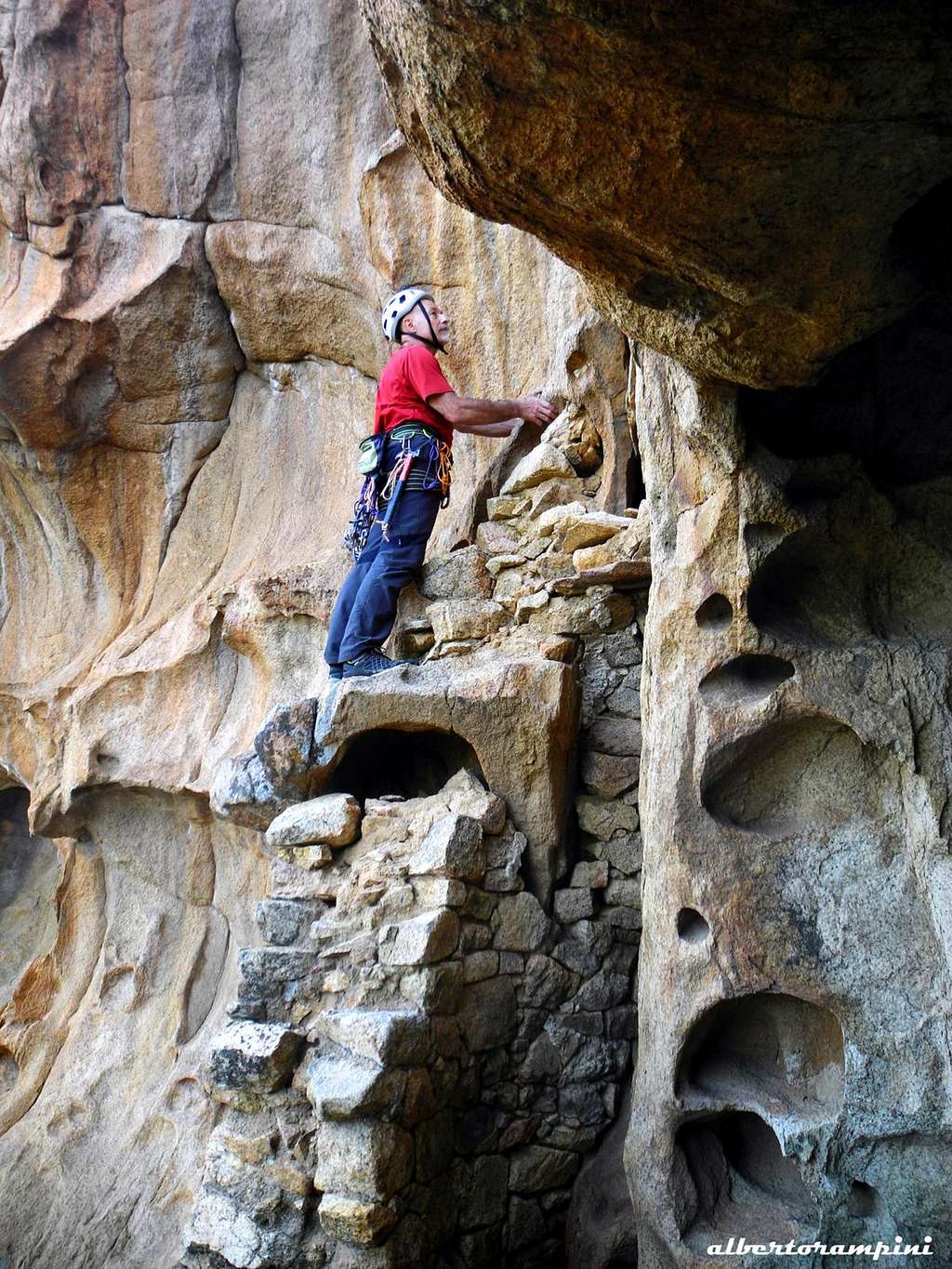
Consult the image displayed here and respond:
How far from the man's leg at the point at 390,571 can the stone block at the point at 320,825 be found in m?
0.71

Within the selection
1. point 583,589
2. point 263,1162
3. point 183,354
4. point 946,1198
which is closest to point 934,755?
point 946,1198

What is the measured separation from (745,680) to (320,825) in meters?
1.54

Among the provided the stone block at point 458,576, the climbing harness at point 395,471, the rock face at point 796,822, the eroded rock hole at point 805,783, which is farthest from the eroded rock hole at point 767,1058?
the climbing harness at point 395,471

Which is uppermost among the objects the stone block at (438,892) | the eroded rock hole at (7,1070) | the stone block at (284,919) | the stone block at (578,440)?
the stone block at (578,440)

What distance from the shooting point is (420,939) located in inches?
139

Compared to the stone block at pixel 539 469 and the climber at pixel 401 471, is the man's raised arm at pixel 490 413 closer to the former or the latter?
the climber at pixel 401 471

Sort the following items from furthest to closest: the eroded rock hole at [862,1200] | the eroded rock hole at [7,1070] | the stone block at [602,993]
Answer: the eroded rock hole at [7,1070] < the stone block at [602,993] < the eroded rock hole at [862,1200]

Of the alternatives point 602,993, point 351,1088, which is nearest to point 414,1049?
point 351,1088

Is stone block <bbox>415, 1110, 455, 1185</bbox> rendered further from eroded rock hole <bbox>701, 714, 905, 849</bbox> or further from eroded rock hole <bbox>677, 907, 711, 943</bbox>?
eroded rock hole <bbox>701, 714, 905, 849</bbox>

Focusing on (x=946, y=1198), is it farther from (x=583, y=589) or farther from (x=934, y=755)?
(x=583, y=589)

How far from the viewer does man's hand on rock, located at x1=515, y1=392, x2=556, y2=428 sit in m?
5.13

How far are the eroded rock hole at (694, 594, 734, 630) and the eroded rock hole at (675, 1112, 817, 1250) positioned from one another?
1.38m

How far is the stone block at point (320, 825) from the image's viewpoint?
13.2 feet

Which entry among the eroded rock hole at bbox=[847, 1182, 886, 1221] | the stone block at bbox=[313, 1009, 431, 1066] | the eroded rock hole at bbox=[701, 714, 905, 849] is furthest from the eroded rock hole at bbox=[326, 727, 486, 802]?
the eroded rock hole at bbox=[847, 1182, 886, 1221]
